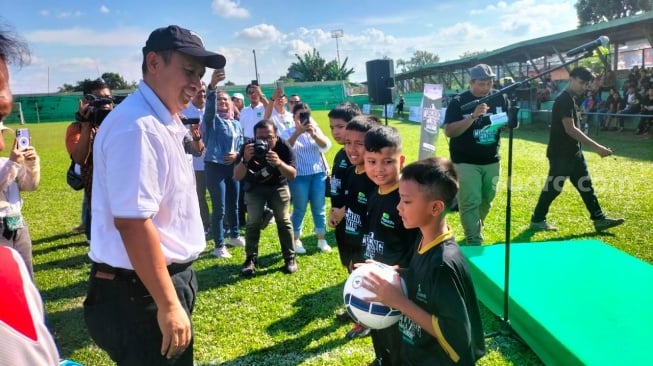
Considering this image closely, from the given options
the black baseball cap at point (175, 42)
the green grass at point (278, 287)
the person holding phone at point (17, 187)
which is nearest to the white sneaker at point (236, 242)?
the green grass at point (278, 287)

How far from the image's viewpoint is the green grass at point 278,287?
3.46 m

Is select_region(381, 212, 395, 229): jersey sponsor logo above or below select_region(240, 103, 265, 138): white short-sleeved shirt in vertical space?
below

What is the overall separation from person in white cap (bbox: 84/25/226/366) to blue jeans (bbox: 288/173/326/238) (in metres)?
3.61

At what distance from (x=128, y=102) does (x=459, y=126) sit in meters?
3.87

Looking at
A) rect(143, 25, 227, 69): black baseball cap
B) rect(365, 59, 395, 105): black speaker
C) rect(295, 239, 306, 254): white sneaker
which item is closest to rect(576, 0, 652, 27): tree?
rect(365, 59, 395, 105): black speaker

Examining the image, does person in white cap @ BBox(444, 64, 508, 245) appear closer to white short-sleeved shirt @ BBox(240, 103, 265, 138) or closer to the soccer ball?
the soccer ball

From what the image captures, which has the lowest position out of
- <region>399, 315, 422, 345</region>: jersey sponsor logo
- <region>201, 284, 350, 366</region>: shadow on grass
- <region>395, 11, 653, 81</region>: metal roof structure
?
<region>201, 284, 350, 366</region>: shadow on grass

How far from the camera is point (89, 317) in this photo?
1809 mm

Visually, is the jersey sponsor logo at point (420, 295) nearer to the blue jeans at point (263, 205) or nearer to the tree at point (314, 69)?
the blue jeans at point (263, 205)

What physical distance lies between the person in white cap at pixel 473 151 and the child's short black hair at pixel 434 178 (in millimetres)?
2938

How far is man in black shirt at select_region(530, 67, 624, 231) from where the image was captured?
5.57 metres

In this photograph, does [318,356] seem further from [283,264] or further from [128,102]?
[128,102]

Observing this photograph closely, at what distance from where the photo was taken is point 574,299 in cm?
336

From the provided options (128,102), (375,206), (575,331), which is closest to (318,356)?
(375,206)
